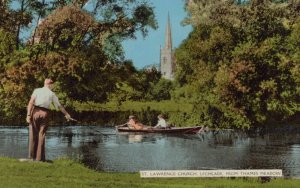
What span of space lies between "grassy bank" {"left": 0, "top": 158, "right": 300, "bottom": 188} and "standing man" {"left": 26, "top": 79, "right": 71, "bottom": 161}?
430 mm

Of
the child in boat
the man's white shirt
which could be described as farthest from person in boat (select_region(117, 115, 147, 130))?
the man's white shirt

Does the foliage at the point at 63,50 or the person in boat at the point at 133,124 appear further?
the person in boat at the point at 133,124

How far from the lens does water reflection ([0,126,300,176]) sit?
16469mm

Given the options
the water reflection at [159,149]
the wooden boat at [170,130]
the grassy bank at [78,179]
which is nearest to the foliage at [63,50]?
the water reflection at [159,149]

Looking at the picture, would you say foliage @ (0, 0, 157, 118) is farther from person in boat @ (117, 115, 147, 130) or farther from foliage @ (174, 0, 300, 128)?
foliage @ (174, 0, 300, 128)

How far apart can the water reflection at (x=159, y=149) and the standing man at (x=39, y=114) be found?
278cm

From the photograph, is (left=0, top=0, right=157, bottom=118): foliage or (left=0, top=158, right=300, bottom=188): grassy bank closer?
(left=0, top=158, right=300, bottom=188): grassy bank

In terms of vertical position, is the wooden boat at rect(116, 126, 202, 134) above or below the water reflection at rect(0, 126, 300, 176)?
above

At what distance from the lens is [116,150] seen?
64.2ft

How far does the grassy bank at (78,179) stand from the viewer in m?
10.9

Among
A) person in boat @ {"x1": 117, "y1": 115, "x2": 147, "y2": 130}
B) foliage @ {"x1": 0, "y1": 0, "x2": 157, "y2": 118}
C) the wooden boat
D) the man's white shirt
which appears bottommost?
the wooden boat

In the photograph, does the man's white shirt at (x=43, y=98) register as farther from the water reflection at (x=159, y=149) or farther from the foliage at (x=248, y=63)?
the foliage at (x=248, y=63)

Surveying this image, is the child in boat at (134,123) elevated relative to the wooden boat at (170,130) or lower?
elevated

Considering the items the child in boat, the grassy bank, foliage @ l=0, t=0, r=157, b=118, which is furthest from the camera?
the child in boat
